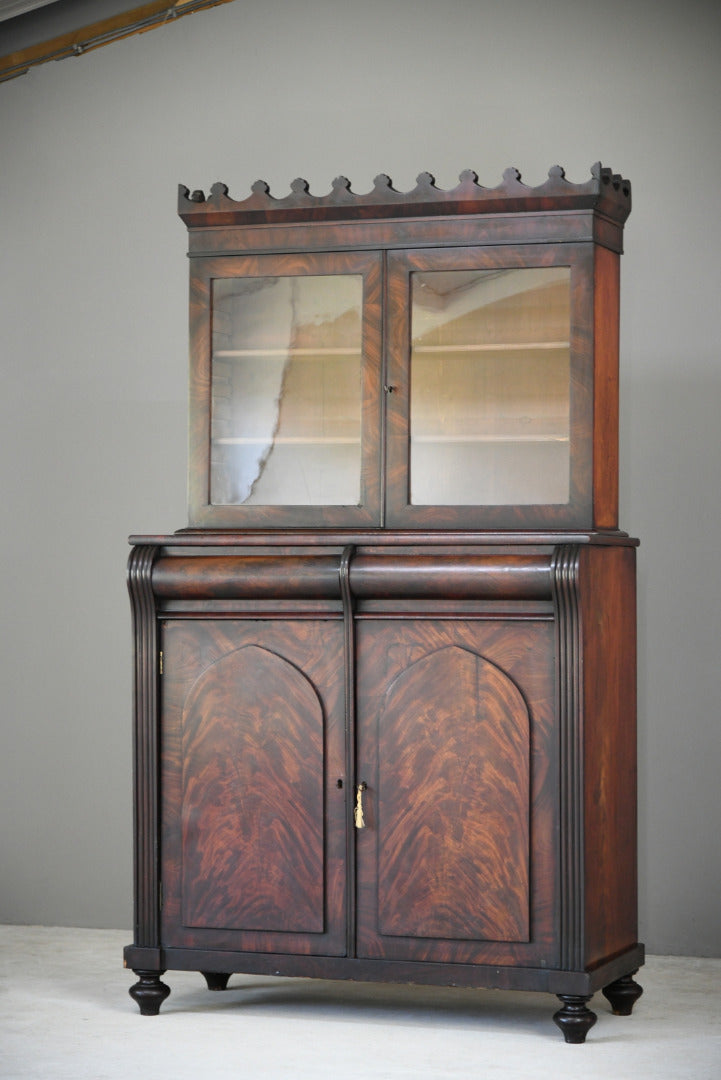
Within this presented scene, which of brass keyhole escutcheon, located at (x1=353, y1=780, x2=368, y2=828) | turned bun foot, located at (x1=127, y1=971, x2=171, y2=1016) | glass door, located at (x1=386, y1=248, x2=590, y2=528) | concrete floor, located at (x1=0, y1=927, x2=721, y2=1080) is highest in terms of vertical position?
glass door, located at (x1=386, y1=248, x2=590, y2=528)

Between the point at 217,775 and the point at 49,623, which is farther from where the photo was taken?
the point at 49,623

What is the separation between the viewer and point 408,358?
13.4ft

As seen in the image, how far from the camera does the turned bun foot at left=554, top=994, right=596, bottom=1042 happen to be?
3799 mm

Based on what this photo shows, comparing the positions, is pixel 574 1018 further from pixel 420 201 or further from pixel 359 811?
pixel 420 201

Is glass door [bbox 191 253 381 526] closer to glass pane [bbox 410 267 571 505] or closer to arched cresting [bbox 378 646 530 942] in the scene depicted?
glass pane [bbox 410 267 571 505]

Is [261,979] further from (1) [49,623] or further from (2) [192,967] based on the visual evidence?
(1) [49,623]

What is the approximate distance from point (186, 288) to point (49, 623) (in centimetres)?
124

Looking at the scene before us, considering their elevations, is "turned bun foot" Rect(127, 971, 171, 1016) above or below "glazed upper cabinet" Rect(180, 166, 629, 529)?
below

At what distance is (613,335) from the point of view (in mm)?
4141

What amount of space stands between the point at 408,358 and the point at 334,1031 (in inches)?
68.3

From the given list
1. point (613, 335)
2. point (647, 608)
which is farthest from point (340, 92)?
point (647, 608)

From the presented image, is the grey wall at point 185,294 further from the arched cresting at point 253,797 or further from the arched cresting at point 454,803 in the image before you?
the arched cresting at point 253,797

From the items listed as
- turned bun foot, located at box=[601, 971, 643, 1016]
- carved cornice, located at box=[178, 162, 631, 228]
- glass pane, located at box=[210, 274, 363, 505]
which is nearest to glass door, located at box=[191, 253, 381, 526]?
glass pane, located at box=[210, 274, 363, 505]

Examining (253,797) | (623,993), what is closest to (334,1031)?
(253,797)
